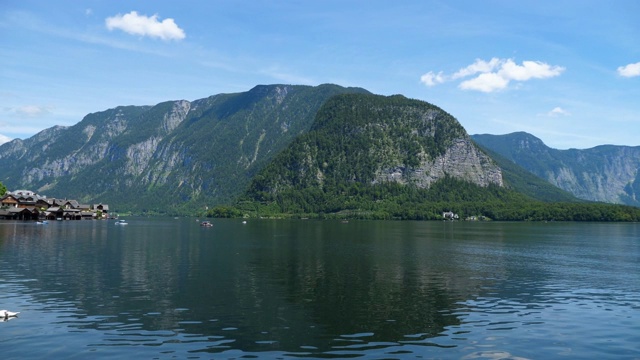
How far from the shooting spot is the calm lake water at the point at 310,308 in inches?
→ 1446

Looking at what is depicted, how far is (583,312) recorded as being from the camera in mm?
51812

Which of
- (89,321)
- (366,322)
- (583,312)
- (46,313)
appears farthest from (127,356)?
(583,312)

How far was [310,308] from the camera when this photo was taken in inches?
1973

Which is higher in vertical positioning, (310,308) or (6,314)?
(6,314)

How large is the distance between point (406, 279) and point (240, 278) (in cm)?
2391

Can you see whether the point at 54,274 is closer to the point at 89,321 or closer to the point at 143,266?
the point at 143,266

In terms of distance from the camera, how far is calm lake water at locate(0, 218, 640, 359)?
36719 millimetres

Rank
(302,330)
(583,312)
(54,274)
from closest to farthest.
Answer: (302,330), (583,312), (54,274)

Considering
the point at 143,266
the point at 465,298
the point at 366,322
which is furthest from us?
the point at 143,266

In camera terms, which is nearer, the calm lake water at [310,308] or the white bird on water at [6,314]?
the calm lake water at [310,308]

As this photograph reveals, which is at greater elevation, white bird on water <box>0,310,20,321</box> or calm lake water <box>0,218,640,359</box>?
white bird on water <box>0,310,20,321</box>

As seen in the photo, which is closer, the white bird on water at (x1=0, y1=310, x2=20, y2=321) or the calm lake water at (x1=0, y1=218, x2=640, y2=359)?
the calm lake water at (x1=0, y1=218, x2=640, y2=359)

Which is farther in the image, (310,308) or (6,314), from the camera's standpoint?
(310,308)

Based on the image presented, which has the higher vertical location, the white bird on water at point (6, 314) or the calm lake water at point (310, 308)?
the white bird on water at point (6, 314)
